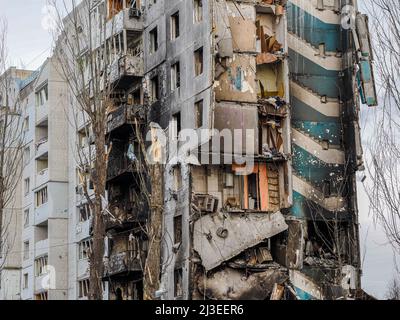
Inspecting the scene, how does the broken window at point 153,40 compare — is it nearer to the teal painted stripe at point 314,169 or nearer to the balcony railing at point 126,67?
the balcony railing at point 126,67

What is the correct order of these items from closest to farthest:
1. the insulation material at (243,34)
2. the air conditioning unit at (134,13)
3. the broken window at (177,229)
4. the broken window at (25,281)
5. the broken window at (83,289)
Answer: the broken window at (177,229) < the insulation material at (243,34) < the air conditioning unit at (134,13) < the broken window at (83,289) < the broken window at (25,281)

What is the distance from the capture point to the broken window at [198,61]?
4219 cm

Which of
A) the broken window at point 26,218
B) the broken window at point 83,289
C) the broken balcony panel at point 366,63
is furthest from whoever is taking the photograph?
the broken window at point 26,218

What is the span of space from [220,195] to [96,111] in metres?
8.40

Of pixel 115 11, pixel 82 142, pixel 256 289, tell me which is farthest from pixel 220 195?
pixel 82 142

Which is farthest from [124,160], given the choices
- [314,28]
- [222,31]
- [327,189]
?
[314,28]

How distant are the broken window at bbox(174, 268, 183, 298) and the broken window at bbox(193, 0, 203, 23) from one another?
10743 mm

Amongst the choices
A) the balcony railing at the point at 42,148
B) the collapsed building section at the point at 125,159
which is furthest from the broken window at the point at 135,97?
the balcony railing at the point at 42,148

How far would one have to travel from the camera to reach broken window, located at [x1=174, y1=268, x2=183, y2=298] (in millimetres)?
41719

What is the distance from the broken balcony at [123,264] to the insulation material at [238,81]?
8504mm

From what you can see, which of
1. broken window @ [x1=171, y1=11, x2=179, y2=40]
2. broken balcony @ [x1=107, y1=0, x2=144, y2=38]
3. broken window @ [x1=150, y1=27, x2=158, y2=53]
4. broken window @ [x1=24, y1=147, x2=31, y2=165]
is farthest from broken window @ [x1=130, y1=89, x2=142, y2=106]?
broken window @ [x1=24, y1=147, x2=31, y2=165]

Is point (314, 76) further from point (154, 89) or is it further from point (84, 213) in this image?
point (84, 213)

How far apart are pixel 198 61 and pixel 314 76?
5.98 meters

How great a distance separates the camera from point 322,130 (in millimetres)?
44688
